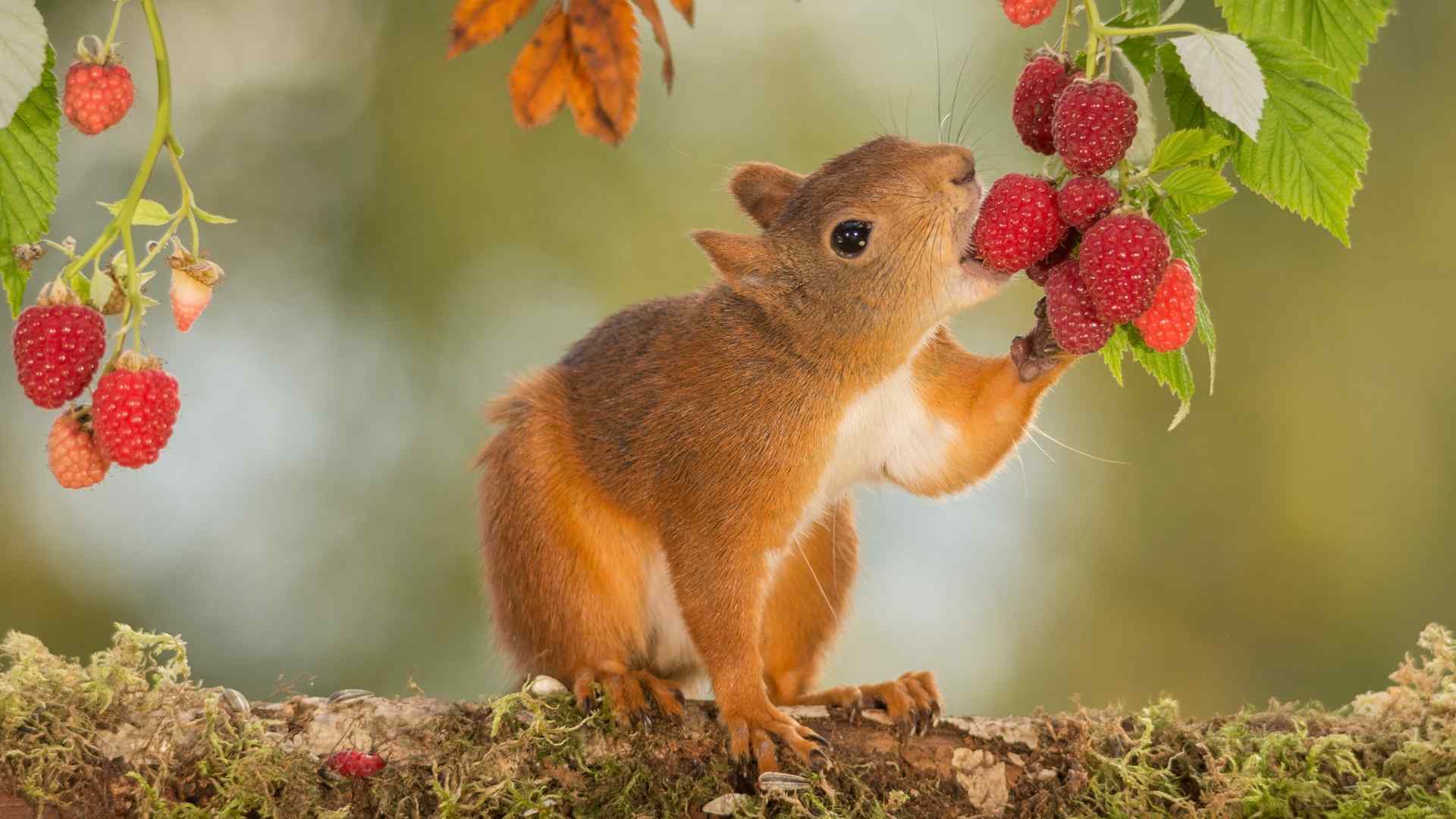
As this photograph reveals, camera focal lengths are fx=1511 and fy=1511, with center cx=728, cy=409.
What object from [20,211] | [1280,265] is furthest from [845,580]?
[1280,265]

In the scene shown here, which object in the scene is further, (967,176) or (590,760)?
(967,176)

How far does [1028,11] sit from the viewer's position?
2049mm

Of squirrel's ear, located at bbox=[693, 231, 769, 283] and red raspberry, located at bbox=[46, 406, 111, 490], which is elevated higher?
squirrel's ear, located at bbox=[693, 231, 769, 283]

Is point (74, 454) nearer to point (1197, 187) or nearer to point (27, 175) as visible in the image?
point (27, 175)

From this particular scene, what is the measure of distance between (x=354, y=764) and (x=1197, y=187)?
5.21 feet

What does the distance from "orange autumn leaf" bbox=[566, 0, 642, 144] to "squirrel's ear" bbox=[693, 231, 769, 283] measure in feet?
2.33

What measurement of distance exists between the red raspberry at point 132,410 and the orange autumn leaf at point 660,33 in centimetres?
77

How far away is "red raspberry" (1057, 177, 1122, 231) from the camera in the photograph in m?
2.12

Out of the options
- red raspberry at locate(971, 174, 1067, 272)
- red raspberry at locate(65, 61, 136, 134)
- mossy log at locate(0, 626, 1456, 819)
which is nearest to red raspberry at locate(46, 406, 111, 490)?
red raspberry at locate(65, 61, 136, 134)

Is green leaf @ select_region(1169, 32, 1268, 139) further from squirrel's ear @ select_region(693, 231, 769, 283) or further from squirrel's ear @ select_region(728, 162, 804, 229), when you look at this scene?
squirrel's ear @ select_region(728, 162, 804, 229)

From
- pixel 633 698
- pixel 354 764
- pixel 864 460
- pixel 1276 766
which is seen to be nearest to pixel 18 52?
pixel 354 764

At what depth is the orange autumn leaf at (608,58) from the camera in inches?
84.0

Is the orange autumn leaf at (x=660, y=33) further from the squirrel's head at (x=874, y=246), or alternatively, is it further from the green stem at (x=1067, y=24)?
the squirrel's head at (x=874, y=246)

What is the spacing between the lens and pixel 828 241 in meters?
2.80
